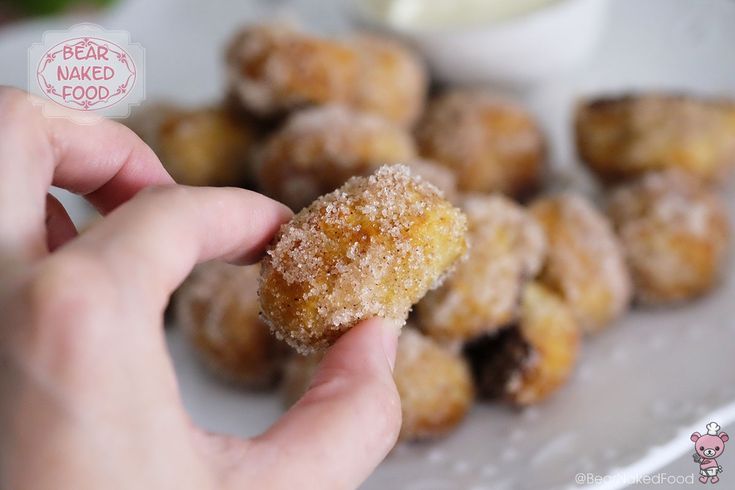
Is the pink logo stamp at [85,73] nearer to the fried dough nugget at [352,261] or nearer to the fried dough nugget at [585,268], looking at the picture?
the fried dough nugget at [352,261]

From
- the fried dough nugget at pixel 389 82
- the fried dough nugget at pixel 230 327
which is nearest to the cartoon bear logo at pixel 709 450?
the fried dough nugget at pixel 230 327

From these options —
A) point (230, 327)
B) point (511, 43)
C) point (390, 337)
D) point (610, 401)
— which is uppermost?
point (511, 43)

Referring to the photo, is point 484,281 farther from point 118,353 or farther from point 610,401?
point 118,353

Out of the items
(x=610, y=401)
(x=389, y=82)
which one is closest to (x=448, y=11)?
(x=389, y=82)

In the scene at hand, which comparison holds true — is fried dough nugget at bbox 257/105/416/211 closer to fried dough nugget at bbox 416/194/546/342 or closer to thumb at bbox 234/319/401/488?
fried dough nugget at bbox 416/194/546/342

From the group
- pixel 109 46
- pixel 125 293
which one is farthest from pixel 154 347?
pixel 109 46

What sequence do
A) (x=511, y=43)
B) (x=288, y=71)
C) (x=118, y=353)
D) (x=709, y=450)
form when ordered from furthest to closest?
(x=511, y=43) < (x=288, y=71) < (x=709, y=450) < (x=118, y=353)

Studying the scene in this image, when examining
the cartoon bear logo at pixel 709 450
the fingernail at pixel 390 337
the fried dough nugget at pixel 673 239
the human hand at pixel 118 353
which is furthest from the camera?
the fried dough nugget at pixel 673 239
